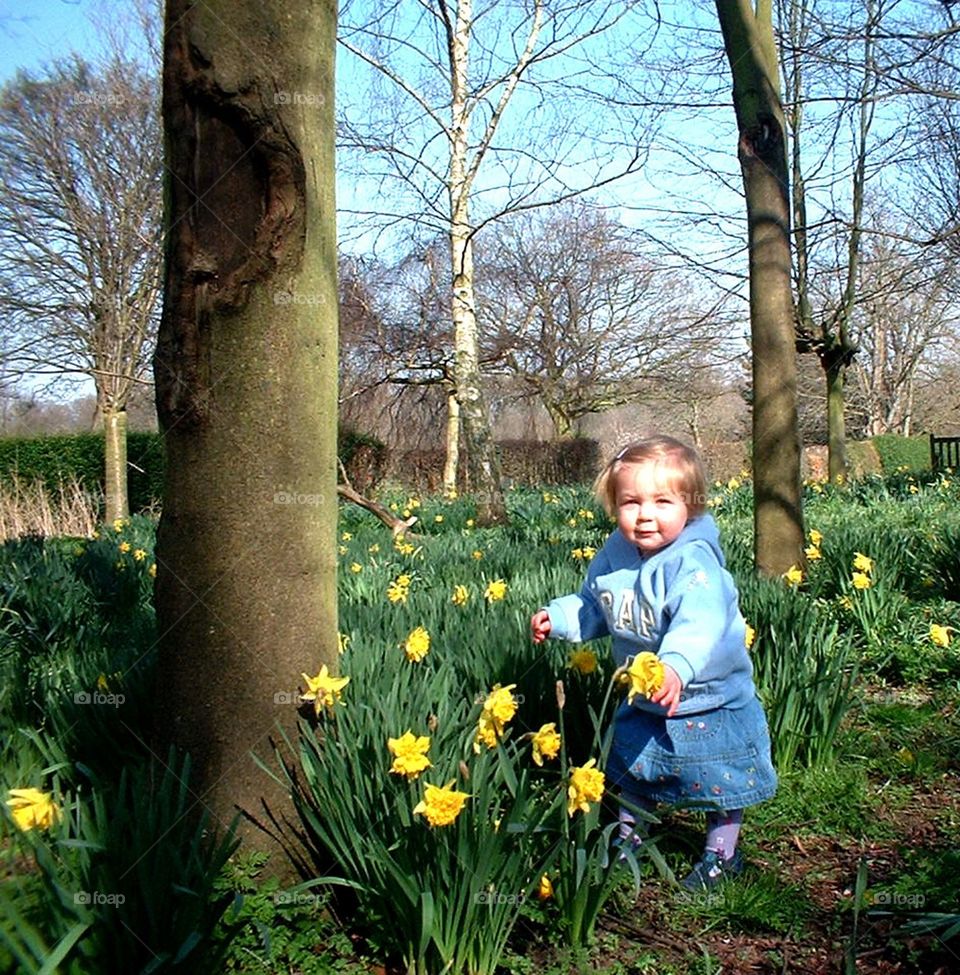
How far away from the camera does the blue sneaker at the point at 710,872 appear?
7.33 feet

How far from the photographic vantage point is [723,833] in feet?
7.56

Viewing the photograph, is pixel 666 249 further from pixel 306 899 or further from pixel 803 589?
pixel 306 899

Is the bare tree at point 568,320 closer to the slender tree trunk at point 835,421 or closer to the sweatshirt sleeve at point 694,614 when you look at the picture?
the slender tree trunk at point 835,421

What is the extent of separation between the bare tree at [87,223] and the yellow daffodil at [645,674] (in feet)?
38.0

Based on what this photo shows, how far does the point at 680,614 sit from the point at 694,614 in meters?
0.03

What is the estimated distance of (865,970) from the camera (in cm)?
188

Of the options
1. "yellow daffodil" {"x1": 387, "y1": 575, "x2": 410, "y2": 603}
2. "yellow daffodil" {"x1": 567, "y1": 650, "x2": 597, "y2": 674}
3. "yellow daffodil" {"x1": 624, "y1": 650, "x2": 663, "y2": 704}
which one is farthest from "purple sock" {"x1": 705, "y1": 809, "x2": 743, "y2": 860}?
"yellow daffodil" {"x1": 387, "y1": 575, "x2": 410, "y2": 603}

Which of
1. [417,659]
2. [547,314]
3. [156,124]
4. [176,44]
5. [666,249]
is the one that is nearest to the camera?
[176,44]

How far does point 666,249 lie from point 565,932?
44.0 feet

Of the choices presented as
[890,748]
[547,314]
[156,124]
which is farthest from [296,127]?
[547,314]

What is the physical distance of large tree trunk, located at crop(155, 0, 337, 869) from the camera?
2.05 metres

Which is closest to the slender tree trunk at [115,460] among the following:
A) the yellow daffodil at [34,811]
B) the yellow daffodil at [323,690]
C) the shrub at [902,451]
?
the yellow daffodil at [323,690]

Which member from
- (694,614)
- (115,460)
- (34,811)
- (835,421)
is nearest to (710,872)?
(694,614)

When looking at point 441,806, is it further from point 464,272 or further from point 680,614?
point 464,272
